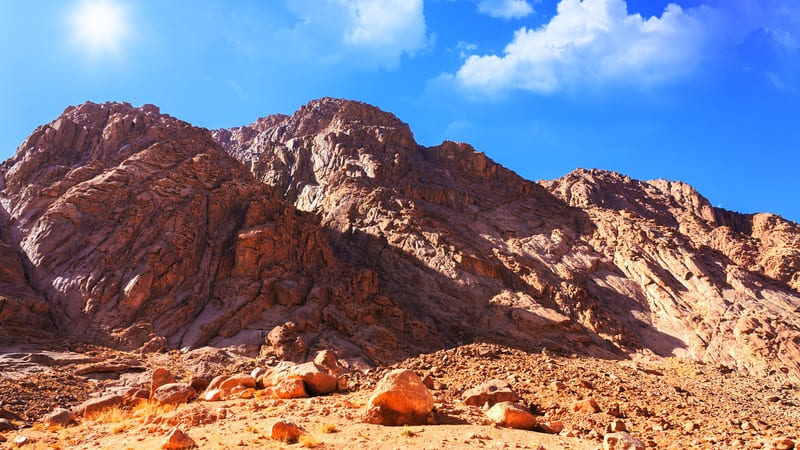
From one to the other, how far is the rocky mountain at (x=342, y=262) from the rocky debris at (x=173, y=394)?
1001 centimetres

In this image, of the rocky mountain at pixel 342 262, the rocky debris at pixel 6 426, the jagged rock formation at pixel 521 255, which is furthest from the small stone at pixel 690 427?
the rocky debris at pixel 6 426

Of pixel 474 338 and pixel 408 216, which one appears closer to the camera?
pixel 474 338

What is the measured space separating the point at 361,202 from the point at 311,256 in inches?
474

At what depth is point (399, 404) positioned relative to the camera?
12.6 m

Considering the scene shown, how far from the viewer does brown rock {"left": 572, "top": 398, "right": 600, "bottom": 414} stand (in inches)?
670

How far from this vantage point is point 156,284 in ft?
107

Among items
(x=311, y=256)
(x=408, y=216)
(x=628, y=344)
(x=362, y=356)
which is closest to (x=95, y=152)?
(x=311, y=256)

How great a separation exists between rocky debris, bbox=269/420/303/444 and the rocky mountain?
16704 mm

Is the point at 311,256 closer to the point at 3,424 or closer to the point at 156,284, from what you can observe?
the point at 156,284

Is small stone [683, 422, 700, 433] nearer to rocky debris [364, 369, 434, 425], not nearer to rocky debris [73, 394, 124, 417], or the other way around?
rocky debris [364, 369, 434, 425]

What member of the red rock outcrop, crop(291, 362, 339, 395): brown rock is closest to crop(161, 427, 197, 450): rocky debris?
crop(291, 362, 339, 395): brown rock

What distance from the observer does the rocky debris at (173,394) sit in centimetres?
1722

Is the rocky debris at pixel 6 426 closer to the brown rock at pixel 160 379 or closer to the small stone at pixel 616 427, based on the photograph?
the brown rock at pixel 160 379

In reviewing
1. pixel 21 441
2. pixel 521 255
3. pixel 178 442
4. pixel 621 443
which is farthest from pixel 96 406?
pixel 521 255
